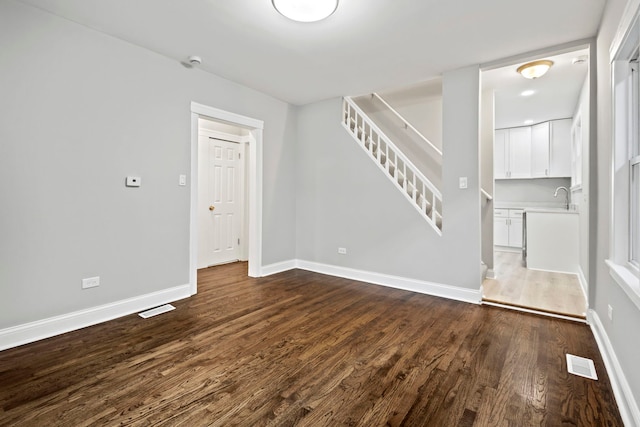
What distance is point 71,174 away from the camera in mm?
2617

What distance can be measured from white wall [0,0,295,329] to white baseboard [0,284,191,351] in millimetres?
59

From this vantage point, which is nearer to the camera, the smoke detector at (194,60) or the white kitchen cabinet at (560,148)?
the smoke detector at (194,60)

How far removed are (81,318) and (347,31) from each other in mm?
3477

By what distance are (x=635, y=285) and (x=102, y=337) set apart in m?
3.59

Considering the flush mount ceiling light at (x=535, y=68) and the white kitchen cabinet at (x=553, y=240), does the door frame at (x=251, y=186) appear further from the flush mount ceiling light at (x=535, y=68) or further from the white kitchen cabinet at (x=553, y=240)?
the white kitchen cabinet at (x=553, y=240)

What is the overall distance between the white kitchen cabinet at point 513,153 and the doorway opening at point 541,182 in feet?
0.06

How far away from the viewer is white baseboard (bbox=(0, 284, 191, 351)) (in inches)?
91.9

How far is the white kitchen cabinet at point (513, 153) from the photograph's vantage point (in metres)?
6.38

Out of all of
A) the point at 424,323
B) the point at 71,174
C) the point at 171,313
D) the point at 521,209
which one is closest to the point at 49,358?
the point at 171,313

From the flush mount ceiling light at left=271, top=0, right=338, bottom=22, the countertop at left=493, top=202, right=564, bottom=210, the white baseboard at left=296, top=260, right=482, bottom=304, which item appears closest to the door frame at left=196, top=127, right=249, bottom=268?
the white baseboard at left=296, top=260, right=482, bottom=304

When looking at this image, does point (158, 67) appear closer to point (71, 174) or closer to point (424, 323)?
point (71, 174)

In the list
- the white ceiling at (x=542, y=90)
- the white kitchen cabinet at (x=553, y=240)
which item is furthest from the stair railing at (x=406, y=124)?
the white kitchen cabinet at (x=553, y=240)

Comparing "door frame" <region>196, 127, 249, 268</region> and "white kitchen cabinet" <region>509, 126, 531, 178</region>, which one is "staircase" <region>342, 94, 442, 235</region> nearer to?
"door frame" <region>196, 127, 249, 268</region>

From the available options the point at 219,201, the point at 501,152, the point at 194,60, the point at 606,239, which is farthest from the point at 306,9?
the point at 501,152
